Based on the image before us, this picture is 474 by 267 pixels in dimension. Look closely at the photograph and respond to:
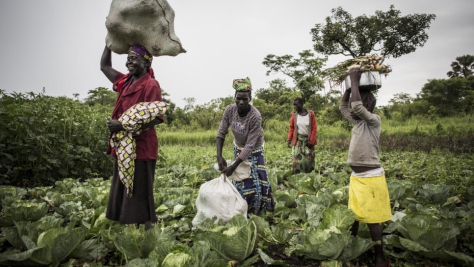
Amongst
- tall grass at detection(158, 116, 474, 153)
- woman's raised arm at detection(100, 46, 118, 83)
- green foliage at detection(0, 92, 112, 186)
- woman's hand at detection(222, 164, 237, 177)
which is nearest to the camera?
woman's raised arm at detection(100, 46, 118, 83)

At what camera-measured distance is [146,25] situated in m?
2.23

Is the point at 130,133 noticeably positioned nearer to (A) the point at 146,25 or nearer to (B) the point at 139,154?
(B) the point at 139,154

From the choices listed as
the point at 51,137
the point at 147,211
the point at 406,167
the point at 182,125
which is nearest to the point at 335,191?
the point at 147,211

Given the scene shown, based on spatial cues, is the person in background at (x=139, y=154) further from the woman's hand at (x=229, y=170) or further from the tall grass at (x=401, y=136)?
the tall grass at (x=401, y=136)

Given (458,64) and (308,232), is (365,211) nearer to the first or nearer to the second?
(308,232)

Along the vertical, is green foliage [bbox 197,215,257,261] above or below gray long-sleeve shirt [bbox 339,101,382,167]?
below

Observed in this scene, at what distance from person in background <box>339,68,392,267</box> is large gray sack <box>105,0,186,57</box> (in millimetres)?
1371

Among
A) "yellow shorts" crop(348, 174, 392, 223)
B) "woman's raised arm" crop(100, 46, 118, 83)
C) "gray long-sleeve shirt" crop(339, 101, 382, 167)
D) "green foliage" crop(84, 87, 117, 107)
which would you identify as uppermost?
"green foliage" crop(84, 87, 117, 107)

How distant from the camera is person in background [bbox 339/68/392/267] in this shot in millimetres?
2117

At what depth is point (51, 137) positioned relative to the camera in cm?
477

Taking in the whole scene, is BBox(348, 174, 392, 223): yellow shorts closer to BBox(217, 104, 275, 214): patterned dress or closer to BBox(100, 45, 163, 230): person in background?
BBox(217, 104, 275, 214): patterned dress

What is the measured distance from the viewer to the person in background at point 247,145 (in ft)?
9.75

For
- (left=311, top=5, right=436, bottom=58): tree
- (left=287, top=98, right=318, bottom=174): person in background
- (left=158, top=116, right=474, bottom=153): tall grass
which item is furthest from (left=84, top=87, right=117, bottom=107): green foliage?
(left=287, top=98, right=318, bottom=174): person in background

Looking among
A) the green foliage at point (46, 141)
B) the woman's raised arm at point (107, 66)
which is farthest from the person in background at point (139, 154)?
the green foliage at point (46, 141)
